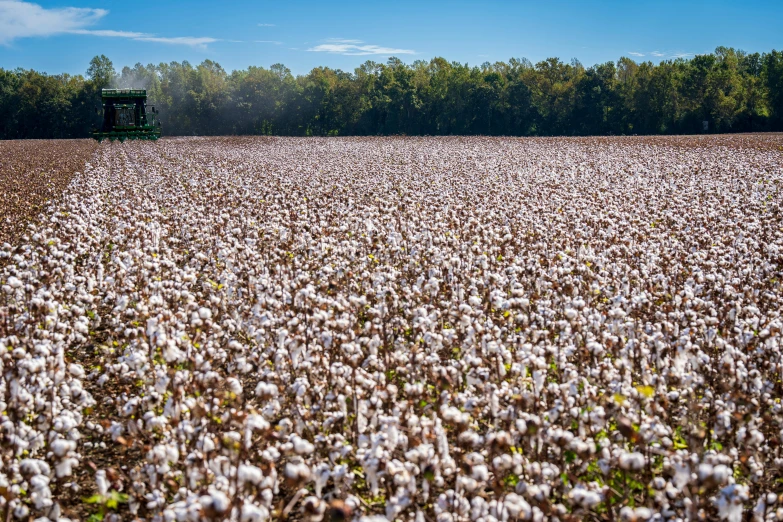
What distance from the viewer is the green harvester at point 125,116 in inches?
1610

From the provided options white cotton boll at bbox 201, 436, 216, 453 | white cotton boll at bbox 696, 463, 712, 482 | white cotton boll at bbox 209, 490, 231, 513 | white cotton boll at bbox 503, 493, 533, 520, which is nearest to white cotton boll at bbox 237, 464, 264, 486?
white cotton boll at bbox 209, 490, 231, 513

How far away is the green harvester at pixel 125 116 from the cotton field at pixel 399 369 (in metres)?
27.5

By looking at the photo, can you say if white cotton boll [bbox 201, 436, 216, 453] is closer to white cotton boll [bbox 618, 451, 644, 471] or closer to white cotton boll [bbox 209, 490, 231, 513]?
white cotton boll [bbox 209, 490, 231, 513]

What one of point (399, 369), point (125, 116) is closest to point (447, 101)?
point (125, 116)

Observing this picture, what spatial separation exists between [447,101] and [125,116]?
71482 mm

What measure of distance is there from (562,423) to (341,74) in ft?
452

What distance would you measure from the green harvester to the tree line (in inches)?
2218

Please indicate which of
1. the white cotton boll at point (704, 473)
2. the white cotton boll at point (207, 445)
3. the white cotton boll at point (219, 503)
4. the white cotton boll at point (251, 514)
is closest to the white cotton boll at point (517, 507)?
the white cotton boll at point (704, 473)

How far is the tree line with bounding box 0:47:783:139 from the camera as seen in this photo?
3639 inches

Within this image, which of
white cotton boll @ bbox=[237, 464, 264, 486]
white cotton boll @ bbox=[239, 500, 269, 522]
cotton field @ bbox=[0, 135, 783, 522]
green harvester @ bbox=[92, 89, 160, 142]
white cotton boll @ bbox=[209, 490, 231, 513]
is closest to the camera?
white cotton boll @ bbox=[209, 490, 231, 513]

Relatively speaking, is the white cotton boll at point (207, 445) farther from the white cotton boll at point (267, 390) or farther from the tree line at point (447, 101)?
the tree line at point (447, 101)

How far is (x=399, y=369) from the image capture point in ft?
19.2

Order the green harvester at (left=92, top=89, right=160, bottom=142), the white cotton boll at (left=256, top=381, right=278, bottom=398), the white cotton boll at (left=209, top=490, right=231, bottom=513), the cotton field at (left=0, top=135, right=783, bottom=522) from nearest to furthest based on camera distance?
the white cotton boll at (left=209, top=490, right=231, bottom=513) → the cotton field at (left=0, top=135, right=783, bottom=522) → the white cotton boll at (left=256, top=381, right=278, bottom=398) → the green harvester at (left=92, top=89, right=160, bottom=142)

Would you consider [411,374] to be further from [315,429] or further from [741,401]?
[741,401]
